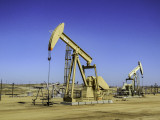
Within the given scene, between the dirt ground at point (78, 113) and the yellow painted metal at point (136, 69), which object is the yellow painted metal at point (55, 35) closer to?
the dirt ground at point (78, 113)

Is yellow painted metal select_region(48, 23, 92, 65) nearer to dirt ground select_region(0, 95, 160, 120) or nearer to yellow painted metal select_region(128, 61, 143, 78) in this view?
dirt ground select_region(0, 95, 160, 120)

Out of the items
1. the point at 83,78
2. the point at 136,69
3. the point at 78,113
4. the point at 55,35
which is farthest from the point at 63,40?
the point at 136,69

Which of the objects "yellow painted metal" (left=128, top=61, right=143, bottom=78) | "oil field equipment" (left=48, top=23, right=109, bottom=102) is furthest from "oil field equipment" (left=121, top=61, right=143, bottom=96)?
"oil field equipment" (left=48, top=23, right=109, bottom=102)

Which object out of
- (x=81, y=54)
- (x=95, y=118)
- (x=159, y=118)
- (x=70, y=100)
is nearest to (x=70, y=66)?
(x=81, y=54)

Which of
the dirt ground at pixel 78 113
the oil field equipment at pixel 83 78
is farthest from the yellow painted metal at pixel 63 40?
the dirt ground at pixel 78 113

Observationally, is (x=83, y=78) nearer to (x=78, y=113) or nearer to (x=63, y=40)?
(x=63, y=40)

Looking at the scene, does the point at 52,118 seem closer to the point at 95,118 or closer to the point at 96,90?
the point at 95,118

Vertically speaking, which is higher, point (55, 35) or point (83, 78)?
point (55, 35)

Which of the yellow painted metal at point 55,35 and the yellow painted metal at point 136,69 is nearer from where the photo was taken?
the yellow painted metal at point 55,35

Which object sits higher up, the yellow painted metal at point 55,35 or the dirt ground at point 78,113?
the yellow painted metal at point 55,35

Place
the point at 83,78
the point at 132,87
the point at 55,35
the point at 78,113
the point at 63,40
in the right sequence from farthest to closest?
the point at 132,87 → the point at 83,78 → the point at 63,40 → the point at 55,35 → the point at 78,113

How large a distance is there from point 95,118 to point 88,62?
10365 millimetres

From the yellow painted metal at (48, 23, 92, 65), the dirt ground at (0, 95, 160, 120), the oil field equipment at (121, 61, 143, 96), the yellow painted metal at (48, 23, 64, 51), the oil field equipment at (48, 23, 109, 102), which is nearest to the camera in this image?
the dirt ground at (0, 95, 160, 120)

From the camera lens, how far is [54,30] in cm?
1669
